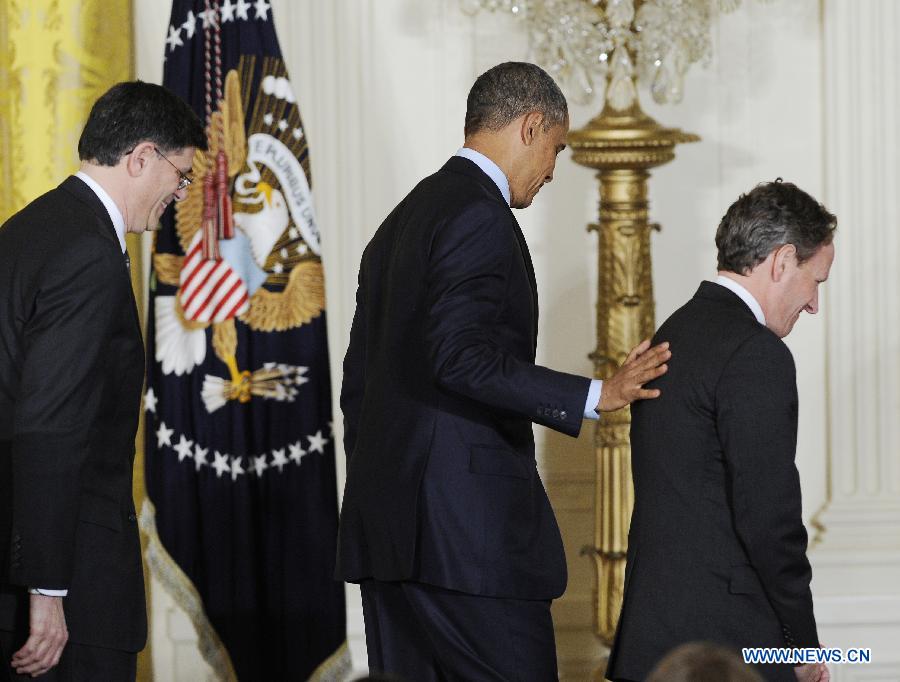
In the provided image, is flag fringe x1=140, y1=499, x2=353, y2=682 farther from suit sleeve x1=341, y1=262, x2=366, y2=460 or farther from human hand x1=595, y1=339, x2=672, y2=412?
human hand x1=595, y1=339, x2=672, y2=412

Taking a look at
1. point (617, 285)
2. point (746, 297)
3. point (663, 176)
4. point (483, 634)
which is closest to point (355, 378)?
point (483, 634)

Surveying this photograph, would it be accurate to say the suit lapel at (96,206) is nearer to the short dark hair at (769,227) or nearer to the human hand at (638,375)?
the human hand at (638,375)

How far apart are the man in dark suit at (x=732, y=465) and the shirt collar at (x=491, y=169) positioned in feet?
1.42

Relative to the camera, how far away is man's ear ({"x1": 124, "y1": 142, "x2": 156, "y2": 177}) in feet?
8.36

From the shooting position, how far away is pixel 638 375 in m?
2.31

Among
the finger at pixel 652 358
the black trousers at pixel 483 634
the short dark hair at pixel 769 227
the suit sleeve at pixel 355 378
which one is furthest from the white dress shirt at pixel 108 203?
the short dark hair at pixel 769 227

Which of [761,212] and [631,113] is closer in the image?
[761,212]

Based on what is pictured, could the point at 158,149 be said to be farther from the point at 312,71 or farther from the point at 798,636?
the point at 312,71

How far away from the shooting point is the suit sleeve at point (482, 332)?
93.4 inches

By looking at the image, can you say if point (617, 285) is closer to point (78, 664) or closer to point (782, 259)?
point (782, 259)

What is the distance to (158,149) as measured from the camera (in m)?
2.56

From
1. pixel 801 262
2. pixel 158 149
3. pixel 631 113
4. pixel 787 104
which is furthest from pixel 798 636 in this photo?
pixel 787 104

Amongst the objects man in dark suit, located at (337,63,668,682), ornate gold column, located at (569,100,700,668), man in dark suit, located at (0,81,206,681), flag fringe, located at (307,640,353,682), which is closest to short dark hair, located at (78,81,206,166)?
man in dark suit, located at (0,81,206,681)

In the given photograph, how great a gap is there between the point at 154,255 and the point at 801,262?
2467 millimetres
